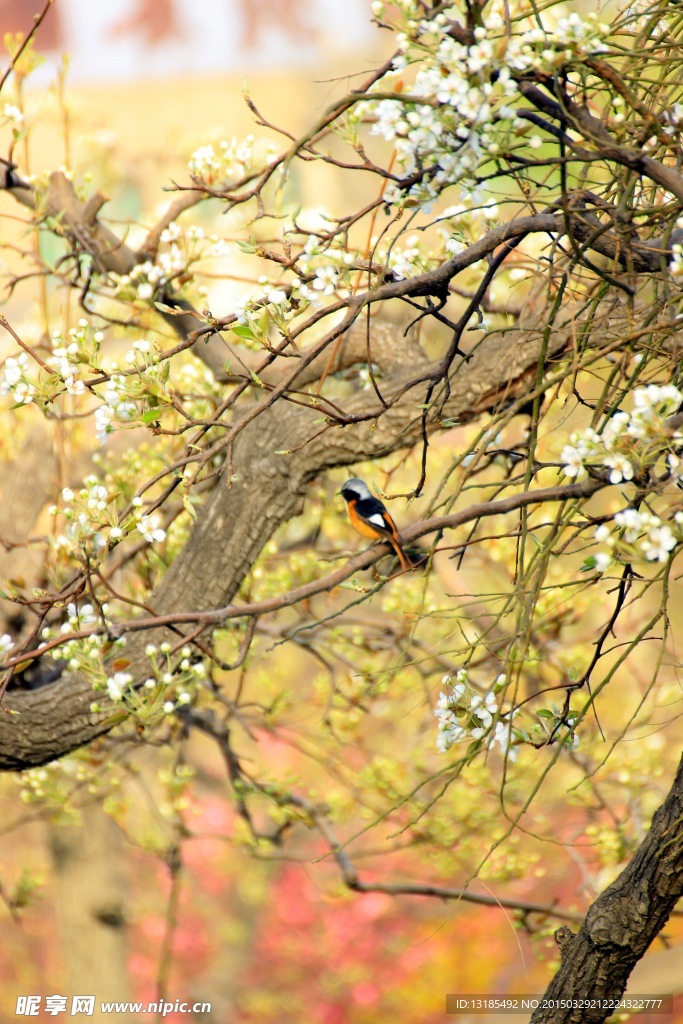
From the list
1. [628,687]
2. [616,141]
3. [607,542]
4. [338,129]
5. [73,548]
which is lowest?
[607,542]

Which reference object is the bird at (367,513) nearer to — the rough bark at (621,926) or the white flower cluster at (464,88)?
the rough bark at (621,926)

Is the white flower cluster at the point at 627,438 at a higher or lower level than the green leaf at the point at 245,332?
lower

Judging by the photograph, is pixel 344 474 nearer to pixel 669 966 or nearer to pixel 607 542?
pixel 669 966

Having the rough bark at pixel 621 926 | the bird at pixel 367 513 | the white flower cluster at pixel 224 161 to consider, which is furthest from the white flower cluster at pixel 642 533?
the white flower cluster at pixel 224 161

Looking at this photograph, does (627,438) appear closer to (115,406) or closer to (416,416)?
(115,406)

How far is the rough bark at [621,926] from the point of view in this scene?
229 centimetres

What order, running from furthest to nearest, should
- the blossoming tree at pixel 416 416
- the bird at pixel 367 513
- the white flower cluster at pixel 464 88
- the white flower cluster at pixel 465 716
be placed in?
the bird at pixel 367 513 → the white flower cluster at pixel 465 716 → the blossoming tree at pixel 416 416 → the white flower cluster at pixel 464 88

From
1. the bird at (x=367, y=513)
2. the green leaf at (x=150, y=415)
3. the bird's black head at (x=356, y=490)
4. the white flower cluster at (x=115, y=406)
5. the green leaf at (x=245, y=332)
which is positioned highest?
the bird's black head at (x=356, y=490)

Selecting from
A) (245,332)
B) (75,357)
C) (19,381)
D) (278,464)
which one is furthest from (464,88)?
(278,464)

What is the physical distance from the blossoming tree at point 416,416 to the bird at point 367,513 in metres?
0.10

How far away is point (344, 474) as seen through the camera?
489cm

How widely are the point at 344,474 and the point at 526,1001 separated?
253cm

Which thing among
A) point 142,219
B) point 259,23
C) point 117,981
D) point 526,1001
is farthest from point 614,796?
point 259,23

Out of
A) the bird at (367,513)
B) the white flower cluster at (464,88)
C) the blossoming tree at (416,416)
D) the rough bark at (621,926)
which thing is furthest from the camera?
the bird at (367,513)
